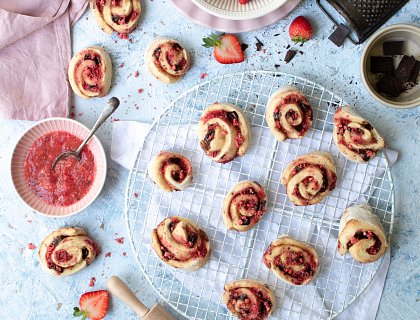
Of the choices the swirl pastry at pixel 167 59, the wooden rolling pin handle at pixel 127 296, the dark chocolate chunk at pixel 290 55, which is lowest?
the wooden rolling pin handle at pixel 127 296

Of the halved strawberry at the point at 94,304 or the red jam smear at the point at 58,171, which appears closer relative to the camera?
the red jam smear at the point at 58,171

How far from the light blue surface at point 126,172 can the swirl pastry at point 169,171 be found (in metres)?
0.26

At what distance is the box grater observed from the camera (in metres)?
2.55

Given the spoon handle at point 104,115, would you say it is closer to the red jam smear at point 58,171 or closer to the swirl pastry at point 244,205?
the red jam smear at point 58,171

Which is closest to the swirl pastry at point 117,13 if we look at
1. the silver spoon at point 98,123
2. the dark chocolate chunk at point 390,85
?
the silver spoon at point 98,123

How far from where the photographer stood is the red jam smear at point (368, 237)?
2594mm

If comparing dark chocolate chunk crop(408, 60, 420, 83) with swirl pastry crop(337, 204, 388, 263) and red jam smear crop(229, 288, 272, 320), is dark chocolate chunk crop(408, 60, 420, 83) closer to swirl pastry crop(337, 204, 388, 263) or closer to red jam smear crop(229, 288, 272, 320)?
swirl pastry crop(337, 204, 388, 263)

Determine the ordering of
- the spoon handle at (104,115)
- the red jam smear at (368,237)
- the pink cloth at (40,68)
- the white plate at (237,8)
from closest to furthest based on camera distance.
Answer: the white plate at (237,8)
the red jam smear at (368,237)
the spoon handle at (104,115)
the pink cloth at (40,68)

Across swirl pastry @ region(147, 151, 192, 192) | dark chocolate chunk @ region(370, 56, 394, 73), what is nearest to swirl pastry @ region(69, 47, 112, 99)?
swirl pastry @ region(147, 151, 192, 192)

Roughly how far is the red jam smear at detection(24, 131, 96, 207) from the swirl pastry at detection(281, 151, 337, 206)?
3.11 feet

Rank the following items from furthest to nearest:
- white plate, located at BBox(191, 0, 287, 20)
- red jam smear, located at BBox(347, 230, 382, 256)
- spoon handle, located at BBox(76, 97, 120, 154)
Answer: spoon handle, located at BBox(76, 97, 120, 154)
red jam smear, located at BBox(347, 230, 382, 256)
white plate, located at BBox(191, 0, 287, 20)

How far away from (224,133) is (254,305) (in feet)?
2.60

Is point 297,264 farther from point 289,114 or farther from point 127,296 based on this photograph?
point 127,296

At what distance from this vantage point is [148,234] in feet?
9.12
